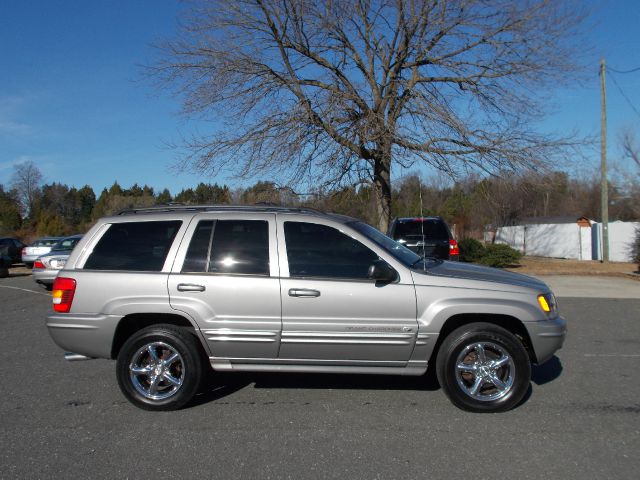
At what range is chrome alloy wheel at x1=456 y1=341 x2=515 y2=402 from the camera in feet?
16.2

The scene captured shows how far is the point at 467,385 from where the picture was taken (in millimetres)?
5055

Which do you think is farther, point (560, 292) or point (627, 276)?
point (627, 276)

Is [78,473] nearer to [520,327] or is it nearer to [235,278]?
[235,278]

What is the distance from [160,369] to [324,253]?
6.05 ft

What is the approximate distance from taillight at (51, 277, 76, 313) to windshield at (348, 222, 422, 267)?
268cm

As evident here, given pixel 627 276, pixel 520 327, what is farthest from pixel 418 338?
pixel 627 276

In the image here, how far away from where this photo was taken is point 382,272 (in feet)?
16.0

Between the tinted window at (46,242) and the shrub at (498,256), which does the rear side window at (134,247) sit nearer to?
the shrub at (498,256)

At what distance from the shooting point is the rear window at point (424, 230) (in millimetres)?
12178

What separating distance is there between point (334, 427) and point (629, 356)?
4.45 metres

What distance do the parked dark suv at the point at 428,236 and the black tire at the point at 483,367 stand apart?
6.66 m

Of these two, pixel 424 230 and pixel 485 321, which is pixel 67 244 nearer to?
pixel 424 230

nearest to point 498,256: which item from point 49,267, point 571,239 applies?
point 571,239

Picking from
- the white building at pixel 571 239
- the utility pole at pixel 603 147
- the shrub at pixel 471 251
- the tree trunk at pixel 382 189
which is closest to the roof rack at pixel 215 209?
the tree trunk at pixel 382 189
